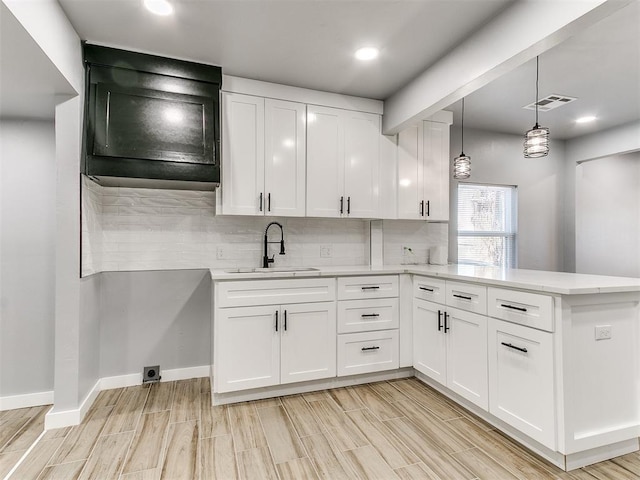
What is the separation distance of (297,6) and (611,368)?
2.65 m

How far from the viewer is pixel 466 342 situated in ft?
8.12

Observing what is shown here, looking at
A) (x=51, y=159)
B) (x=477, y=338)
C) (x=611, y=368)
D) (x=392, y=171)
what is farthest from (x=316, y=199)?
(x=611, y=368)

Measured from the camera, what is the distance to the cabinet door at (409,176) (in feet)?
11.4

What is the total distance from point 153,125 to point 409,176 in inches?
89.6

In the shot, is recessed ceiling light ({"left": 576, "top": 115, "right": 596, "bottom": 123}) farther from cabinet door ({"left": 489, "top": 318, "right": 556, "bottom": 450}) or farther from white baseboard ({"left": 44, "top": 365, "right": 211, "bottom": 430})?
white baseboard ({"left": 44, "top": 365, "right": 211, "bottom": 430})

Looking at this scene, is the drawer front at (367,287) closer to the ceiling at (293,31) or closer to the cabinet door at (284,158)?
the cabinet door at (284,158)

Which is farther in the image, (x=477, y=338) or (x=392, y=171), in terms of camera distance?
(x=392, y=171)

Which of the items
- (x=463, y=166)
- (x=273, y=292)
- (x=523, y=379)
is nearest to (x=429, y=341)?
(x=523, y=379)

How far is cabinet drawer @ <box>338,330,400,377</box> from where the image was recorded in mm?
2930

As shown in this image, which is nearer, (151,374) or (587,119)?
(151,374)

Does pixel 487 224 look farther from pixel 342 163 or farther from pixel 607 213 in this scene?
pixel 342 163

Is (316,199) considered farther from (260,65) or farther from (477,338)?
(477,338)

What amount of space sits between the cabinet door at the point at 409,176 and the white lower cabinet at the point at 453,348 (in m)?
0.93

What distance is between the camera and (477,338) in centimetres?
237
